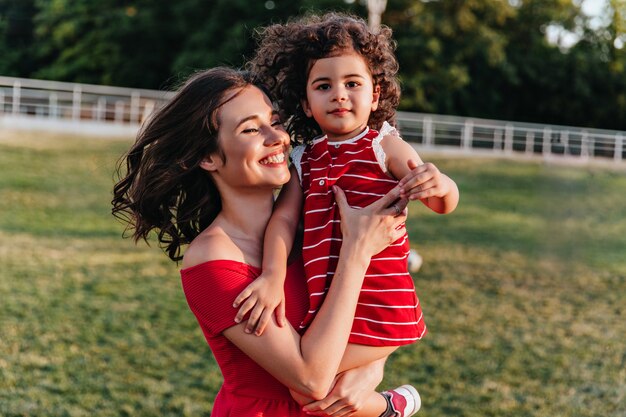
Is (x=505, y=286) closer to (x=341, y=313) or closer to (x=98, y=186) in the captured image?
(x=341, y=313)

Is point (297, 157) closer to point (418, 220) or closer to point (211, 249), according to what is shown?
point (211, 249)

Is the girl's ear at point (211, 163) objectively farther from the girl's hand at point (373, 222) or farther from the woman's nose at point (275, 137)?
the girl's hand at point (373, 222)

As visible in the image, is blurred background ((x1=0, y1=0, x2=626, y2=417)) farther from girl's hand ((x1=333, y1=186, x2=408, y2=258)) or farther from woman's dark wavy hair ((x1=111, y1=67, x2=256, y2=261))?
girl's hand ((x1=333, y1=186, x2=408, y2=258))

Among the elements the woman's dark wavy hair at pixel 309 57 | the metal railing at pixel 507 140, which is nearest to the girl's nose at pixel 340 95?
the woman's dark wavy hair at pixel 309 57

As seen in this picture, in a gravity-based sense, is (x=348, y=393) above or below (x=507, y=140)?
above

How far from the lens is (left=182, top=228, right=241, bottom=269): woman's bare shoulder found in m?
1.94

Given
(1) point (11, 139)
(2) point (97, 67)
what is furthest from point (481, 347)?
(2) point (97, 67)

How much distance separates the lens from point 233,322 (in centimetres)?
188

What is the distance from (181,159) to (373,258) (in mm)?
554

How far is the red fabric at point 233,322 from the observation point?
191cm

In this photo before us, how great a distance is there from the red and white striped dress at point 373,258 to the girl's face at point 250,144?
119mm

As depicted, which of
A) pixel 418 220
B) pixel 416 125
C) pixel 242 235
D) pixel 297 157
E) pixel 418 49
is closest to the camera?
pixel 242 235

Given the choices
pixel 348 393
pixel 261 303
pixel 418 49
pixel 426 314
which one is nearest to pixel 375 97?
pixel 261 303

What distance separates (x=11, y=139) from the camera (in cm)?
1945
